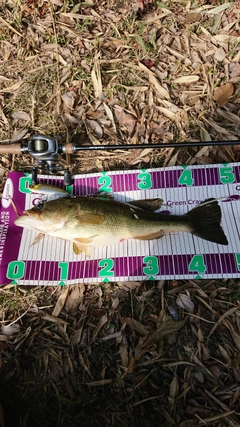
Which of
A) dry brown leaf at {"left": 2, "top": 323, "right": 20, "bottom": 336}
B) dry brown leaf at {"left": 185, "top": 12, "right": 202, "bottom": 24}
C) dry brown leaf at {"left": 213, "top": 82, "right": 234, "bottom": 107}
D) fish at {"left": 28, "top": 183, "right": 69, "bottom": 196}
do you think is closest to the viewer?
dry brown leaf at {"left": 2, "top": 323, "right": 20, "bottom": 336}

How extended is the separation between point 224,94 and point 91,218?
82.3 inches

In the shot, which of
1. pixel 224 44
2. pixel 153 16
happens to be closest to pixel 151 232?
pixel 224 44

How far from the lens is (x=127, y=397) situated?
2.60 m

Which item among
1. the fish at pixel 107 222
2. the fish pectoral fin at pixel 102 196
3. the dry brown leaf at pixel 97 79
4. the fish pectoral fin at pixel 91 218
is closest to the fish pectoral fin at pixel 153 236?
the fish at pixel 107 222

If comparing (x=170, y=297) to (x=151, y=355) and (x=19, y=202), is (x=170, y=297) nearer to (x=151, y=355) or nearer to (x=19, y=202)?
(x=151, y=355)

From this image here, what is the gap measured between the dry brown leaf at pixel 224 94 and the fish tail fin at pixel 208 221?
48.2 inches

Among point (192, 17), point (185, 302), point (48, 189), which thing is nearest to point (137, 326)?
point (185, 302)

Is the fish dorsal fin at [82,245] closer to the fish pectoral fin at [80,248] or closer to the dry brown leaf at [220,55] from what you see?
the fish pectoral fin at [80,248]

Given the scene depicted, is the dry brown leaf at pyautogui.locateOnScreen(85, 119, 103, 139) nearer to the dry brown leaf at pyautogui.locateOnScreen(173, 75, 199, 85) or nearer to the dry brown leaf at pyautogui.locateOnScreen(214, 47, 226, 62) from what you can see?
the dry brown leaf at pyautogui.locateOnScreen(173, 75, 199, 85)

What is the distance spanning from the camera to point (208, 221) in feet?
9.57

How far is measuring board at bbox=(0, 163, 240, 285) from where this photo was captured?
293 centimetres

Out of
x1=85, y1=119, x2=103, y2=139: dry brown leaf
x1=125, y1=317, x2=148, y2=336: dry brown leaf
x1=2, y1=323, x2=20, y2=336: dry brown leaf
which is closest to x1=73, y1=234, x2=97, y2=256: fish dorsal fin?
x1=125, y1=317, x2=148, y2=336: dry brown leaf

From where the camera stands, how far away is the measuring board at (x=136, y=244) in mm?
2926

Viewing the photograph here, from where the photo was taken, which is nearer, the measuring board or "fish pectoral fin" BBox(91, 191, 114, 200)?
the measuring board
